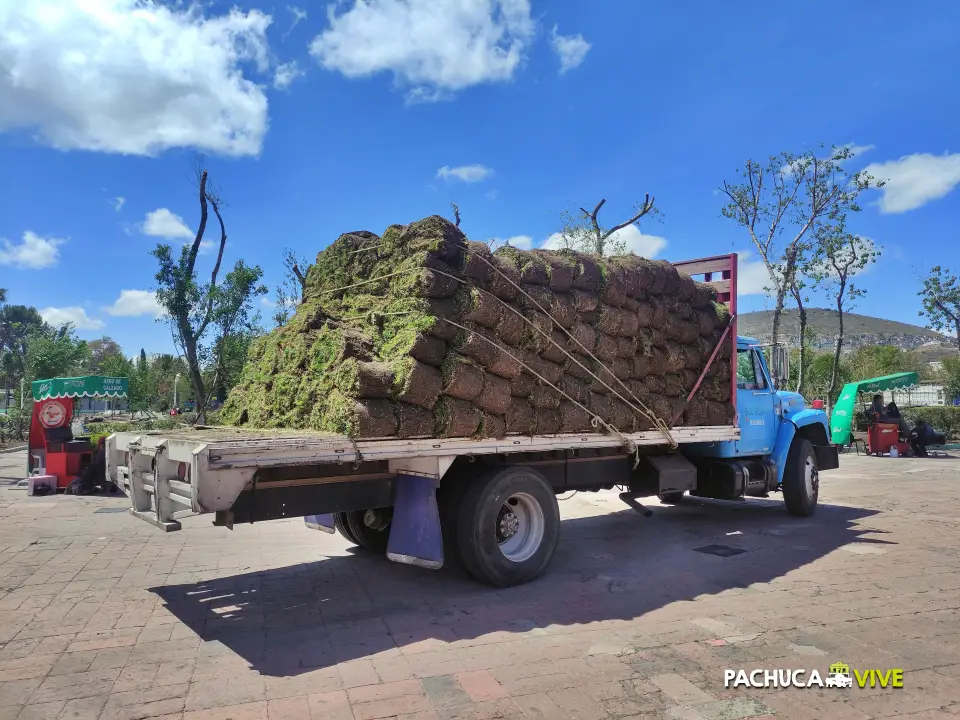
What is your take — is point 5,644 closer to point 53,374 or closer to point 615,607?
point 615,607

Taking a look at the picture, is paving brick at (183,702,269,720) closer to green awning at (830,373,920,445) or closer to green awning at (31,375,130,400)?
green awning at (31,375,130,400)

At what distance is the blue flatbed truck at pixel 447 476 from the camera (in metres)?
4.82

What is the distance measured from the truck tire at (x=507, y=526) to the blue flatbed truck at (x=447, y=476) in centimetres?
1

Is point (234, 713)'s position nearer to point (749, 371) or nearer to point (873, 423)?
point (749, 371)

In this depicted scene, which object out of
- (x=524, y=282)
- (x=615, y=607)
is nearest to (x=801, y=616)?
(x=615, y=607)

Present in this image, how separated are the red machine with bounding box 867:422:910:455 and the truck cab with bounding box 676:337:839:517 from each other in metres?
10.4

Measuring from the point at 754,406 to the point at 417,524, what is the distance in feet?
18.7

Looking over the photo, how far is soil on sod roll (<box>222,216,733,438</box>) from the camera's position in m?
5.78

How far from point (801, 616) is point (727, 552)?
8.20ft

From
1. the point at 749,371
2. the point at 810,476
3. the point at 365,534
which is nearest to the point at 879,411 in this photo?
the point at 810,476

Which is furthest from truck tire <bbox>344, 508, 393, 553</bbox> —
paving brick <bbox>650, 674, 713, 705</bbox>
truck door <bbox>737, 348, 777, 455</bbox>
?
truck door <bbox>737, 348, 777, 455</bbox>

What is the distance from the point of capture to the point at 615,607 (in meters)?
5.64

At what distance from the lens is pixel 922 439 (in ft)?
62.8

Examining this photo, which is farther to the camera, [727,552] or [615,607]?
[727,552]
